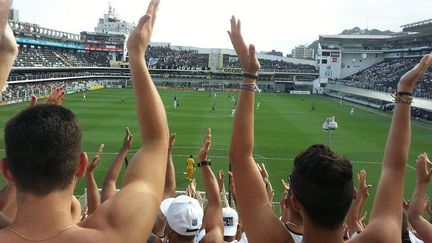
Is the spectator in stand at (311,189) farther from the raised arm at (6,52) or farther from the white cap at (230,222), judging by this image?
the white cap at (230,222)

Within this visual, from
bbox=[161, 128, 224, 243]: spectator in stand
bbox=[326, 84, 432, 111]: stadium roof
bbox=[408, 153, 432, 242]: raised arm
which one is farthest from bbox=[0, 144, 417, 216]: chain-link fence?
bbox=[161, 128, 224, 243]: spectator in stand

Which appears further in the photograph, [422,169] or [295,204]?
[422,169]

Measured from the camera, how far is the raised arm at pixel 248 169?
218cm

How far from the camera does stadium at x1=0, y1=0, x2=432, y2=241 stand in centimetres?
2419

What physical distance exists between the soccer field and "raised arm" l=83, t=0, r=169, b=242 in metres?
13.3

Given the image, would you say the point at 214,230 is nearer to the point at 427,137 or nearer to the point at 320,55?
the point at 427,137

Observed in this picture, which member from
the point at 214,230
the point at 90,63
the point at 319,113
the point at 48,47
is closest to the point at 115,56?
the point at 90,63

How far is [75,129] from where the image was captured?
1963 millimetres

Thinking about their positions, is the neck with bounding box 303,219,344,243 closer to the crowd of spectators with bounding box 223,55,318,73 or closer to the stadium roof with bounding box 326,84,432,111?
the stadium roof with bounding box 326,84,432,111

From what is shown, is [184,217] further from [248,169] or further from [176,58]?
[176,58]

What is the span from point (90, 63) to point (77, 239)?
294 ft

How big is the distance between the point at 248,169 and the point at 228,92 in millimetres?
71241

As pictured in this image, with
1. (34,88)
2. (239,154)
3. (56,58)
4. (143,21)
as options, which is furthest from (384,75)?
(143,21)

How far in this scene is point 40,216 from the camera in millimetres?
1802
